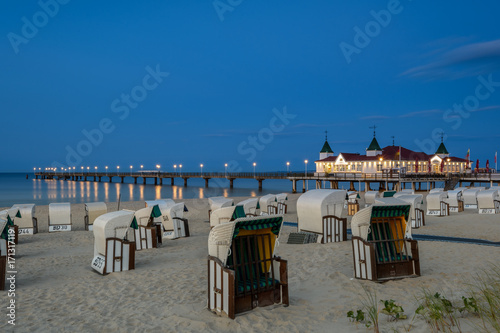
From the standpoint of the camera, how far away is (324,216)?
39.4ft

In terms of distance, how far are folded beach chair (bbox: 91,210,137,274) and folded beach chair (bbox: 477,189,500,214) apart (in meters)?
19.8

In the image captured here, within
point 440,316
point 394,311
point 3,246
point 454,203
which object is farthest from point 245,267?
point 454,203

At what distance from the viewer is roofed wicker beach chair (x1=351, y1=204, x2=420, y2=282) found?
754cm

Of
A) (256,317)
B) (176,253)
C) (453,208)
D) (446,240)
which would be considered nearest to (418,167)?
(453,208)

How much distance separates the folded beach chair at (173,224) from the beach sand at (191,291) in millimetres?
2981

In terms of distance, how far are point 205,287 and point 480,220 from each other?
50.5ft

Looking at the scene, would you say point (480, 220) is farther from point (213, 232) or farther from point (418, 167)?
point (418, 167)

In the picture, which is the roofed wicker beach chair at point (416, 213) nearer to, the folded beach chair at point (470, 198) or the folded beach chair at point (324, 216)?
the folded beach chair at point (324, 216)

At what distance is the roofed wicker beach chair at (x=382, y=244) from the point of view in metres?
7.54

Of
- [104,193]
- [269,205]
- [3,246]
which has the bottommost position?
[104,193]

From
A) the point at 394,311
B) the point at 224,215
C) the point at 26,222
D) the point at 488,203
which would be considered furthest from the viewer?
the point at 488,203

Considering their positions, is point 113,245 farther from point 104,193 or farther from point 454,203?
point 104,193

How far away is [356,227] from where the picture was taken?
765 centimetres

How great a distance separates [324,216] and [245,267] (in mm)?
6201
